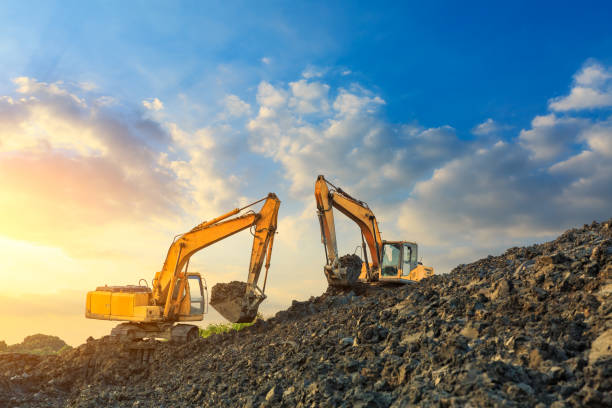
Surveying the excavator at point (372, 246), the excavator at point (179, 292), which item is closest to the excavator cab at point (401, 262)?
the excavator at point (372, 246)

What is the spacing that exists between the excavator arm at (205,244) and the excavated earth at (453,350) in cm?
352

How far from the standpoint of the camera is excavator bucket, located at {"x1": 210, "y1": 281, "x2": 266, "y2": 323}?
44.8 ft

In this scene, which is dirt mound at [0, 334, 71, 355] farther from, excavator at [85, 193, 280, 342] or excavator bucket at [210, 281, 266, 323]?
excavator bucket at [210, 281, 266, 323]

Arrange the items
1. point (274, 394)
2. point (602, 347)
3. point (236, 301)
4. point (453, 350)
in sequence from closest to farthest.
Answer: point (602, 347) → point (453, 350) → point (274, 394) → point (236, 301)

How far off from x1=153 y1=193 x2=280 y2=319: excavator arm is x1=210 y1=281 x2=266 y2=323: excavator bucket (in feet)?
1.99

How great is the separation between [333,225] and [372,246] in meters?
2.41

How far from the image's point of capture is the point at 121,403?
Result: 10.4 metres

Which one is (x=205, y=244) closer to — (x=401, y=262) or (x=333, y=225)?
(x=333, y=225)

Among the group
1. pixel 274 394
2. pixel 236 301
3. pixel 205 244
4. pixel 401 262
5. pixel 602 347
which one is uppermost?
pixel 205 244

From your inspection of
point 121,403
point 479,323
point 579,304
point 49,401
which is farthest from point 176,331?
point 579,304

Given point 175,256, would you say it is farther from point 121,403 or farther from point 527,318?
point 527,318

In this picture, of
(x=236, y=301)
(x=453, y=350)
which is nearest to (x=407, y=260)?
(x=236, y=301)

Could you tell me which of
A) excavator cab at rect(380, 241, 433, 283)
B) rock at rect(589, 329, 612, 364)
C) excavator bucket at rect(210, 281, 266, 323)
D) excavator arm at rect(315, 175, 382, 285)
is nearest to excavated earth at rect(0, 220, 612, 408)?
rock at rect(589, 329, 612, 364)

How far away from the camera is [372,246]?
16.9 m
